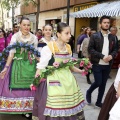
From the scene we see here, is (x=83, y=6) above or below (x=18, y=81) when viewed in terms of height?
above

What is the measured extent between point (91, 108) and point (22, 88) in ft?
4.67

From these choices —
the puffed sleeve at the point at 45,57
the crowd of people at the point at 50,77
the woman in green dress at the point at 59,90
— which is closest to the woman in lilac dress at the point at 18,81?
the crowd of people at the point at 50,77

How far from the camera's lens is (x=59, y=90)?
119 inches

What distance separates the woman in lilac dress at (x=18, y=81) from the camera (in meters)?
3.87

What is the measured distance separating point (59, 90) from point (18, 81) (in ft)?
3.63

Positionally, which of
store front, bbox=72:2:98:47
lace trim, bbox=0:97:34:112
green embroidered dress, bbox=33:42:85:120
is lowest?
lace trim, bbox=0:97:34:112

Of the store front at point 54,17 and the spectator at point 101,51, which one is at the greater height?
the store front at point 54,17

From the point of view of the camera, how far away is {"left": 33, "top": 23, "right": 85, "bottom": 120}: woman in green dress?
3002mm

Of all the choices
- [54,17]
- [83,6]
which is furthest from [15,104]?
[54,17]

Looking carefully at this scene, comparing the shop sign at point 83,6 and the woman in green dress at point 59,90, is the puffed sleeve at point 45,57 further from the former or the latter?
the shop sign at point 83,6

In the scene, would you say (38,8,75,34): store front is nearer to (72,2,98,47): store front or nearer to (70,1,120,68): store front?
(72,2,98,47): store front

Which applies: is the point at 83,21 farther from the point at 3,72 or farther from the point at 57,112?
the point at 57,112

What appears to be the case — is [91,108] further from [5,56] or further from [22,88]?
[5,56]

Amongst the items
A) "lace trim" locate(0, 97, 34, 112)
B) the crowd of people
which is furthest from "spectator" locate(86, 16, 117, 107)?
"lace trim" locate(0, 97, 34, 112)
